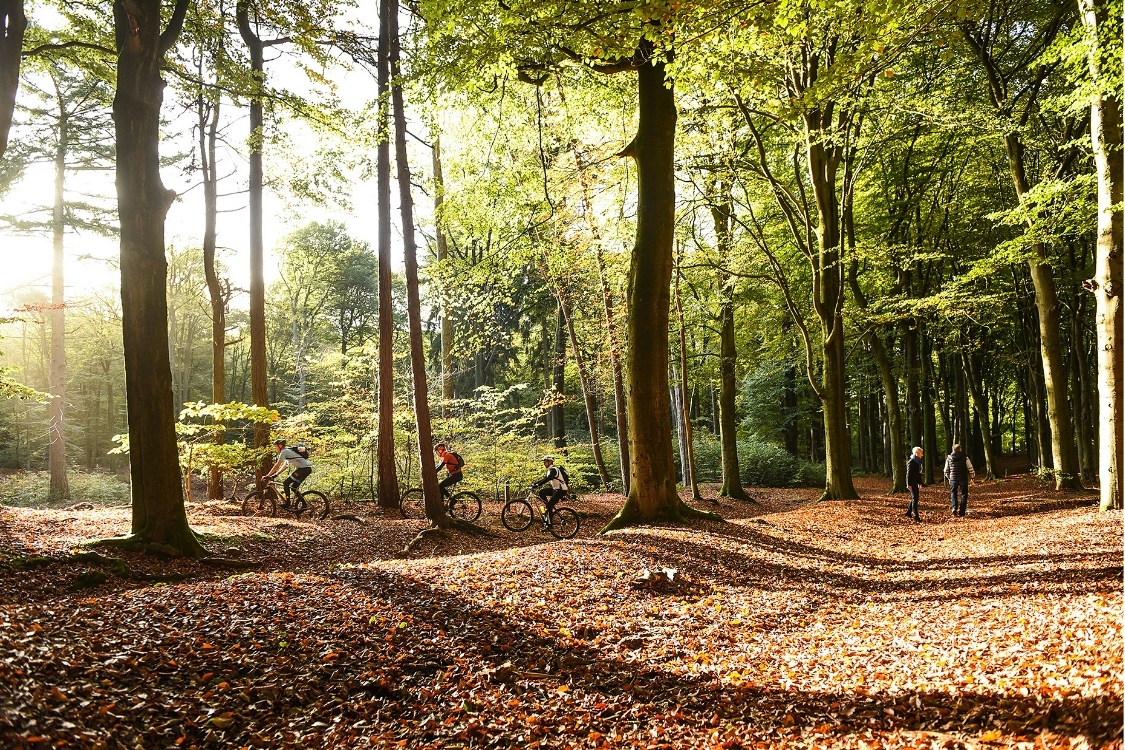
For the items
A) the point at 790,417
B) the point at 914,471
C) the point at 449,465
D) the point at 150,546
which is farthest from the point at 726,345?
the point at 150,546

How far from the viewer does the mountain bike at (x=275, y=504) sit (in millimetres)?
13664

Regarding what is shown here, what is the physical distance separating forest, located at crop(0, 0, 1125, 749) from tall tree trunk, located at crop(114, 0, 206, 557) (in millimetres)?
48

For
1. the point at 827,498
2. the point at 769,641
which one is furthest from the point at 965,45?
the point at 769,641

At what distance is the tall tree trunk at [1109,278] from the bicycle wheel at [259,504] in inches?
602

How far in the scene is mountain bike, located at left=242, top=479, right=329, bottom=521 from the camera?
13.7m

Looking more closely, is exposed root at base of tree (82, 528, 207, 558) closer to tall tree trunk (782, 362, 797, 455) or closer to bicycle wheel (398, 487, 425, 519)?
bicycle wheel (398, 487, 425, 519)

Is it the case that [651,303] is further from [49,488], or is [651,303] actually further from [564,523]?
[49,488]

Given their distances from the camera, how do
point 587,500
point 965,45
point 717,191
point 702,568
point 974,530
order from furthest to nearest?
point 587,500, point 717,191, point 965,45, point 974,530, point 702,568

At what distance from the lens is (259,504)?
14109 mm

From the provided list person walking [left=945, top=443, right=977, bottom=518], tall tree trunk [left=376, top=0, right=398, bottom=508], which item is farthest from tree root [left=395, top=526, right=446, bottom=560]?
person walking [left=945, top=443, right=977, bottom=518]

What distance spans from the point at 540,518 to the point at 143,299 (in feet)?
27.1

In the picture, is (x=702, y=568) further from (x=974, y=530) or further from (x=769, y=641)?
(x=974, y=530)

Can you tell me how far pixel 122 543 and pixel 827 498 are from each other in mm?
14980

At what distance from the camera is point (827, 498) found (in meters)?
16.3
